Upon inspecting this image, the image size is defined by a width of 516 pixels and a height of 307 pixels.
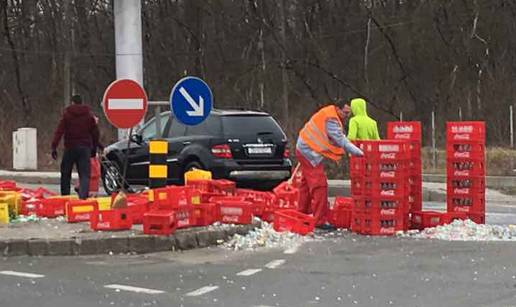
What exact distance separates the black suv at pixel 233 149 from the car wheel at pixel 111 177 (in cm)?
111

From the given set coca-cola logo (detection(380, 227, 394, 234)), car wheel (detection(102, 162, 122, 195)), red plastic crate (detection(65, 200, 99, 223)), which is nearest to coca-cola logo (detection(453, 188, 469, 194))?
coca-cola logo (detection(380, 227, 394, 234))

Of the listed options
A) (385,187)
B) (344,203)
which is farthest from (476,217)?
(344,203)

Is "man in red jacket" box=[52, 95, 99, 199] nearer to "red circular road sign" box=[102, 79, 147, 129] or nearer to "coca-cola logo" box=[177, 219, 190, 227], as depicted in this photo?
"red circular road sign" box=[102, 79, 147, 129]

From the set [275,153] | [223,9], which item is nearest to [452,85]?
[223,9]

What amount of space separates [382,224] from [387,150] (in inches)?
38.2

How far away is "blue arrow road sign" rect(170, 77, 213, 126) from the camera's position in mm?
11742

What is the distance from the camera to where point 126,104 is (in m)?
11.5

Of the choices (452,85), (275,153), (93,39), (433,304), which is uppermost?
(93,39)

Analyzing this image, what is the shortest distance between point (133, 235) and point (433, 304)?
4.23 m

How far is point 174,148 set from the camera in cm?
1644

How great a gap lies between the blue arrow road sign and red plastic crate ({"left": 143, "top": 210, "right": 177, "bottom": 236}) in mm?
1835

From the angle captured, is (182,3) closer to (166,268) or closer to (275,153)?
(275,153)

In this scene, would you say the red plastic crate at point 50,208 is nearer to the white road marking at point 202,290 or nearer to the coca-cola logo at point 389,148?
the coca-cola logo at point 389,148

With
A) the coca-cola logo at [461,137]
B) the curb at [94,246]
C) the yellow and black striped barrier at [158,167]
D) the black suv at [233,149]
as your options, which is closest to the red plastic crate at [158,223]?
the curb at [94,246]
